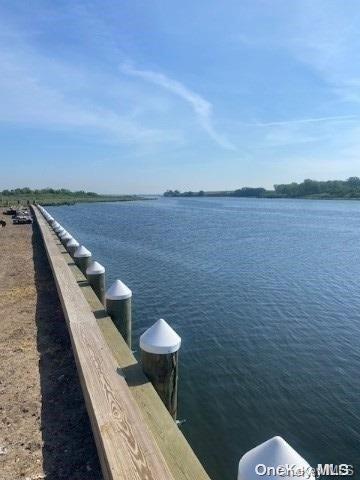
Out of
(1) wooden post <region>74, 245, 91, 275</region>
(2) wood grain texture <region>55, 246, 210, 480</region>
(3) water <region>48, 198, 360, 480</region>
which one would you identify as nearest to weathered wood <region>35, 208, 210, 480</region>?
(2) wood grain texture <region>55, 246, 210, 480</region>

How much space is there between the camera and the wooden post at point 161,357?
3.65m

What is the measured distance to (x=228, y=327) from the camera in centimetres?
1032

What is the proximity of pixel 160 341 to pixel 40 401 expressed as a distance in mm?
1672

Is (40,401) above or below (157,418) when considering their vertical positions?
below

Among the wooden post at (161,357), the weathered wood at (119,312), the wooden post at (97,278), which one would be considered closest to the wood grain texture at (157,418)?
the wooden post at (161,357)

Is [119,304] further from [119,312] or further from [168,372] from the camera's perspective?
[168,372]

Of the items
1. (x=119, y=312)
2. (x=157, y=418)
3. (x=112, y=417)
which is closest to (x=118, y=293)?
(x=119, y=312)

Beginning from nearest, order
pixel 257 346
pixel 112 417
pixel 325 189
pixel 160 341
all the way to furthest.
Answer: pixel 112 417 < pixel 160 341 < pixel 257 346 < pixel 325 189

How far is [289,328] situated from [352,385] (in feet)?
9.57

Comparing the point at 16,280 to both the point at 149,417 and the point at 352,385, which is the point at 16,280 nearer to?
the point at 149,417

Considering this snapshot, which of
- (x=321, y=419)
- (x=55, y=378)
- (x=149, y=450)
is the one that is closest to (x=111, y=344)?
(x=55, y=378)

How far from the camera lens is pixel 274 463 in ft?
6.23

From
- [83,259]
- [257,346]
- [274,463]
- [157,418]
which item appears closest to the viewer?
[274,463]

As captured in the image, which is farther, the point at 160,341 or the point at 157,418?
the point at 160,341
